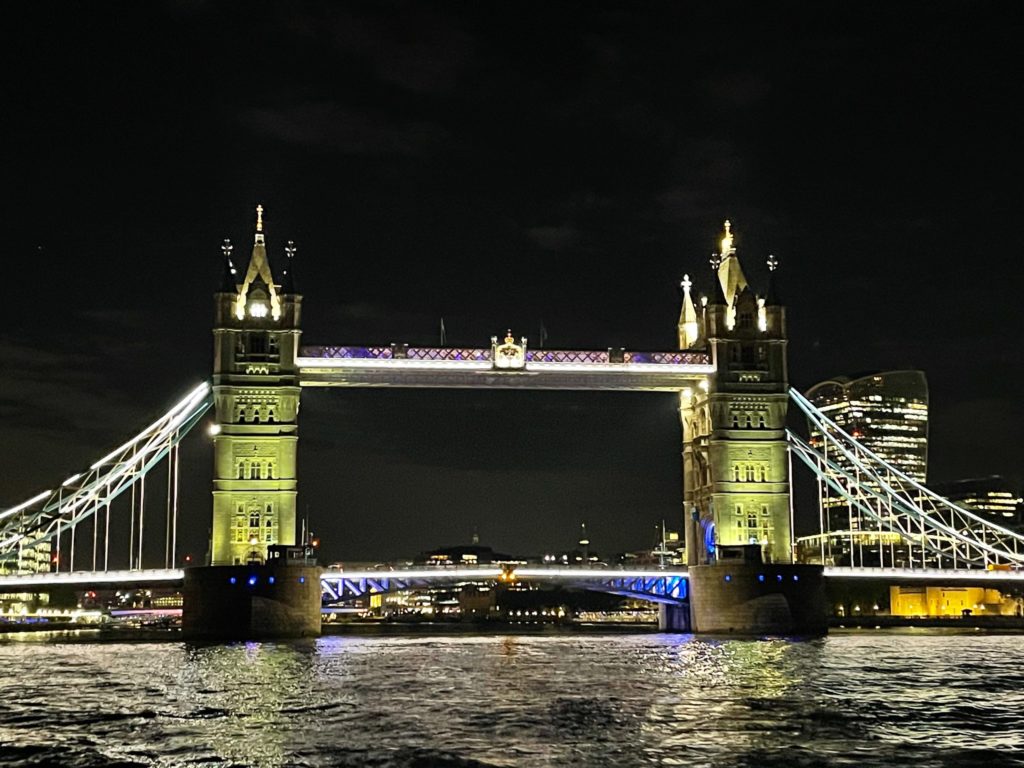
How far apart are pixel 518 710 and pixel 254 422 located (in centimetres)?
4637

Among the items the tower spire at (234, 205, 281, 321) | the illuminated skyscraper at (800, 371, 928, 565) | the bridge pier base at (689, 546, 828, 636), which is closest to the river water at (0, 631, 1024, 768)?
the bridge pier base at (689, 546, 828, 636)

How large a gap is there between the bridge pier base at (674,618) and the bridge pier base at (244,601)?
84.7 feet

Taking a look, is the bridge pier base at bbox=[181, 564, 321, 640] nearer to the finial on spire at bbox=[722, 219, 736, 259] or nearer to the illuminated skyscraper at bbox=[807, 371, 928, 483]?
the finial on spire at bbox=[722, 219, 736, 259]

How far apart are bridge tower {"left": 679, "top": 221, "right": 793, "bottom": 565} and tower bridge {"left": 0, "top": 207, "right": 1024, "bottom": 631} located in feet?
0.29

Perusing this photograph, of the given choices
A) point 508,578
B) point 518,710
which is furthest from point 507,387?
point 518,710

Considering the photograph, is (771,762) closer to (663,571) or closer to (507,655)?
(507,655)

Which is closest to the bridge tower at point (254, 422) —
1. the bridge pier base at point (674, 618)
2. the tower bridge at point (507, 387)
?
the tower bridge at point (507, 387)

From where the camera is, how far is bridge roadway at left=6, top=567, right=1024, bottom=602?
7562 cm

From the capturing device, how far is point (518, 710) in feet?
115

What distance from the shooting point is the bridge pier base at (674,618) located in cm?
8799

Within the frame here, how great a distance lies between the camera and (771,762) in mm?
26188

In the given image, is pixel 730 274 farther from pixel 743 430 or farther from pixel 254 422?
pixel 254 422

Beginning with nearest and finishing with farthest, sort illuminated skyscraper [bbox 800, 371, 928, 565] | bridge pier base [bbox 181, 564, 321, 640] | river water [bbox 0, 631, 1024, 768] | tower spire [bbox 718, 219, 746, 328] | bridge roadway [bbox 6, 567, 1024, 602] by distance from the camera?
Result: river water [bbox 0, 631, 1024, 768], bridge pier base [bbox 181, 564, 321, 640], bridge roadway [bbox 6, 567, 1024, 602], tower spire [bbox 718, 219, 746, 328], illuminated skyscraper [bbox 800, 371, 928, 565]

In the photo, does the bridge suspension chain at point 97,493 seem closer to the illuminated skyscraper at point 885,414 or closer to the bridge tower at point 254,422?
the bridge tower at point 254,422
